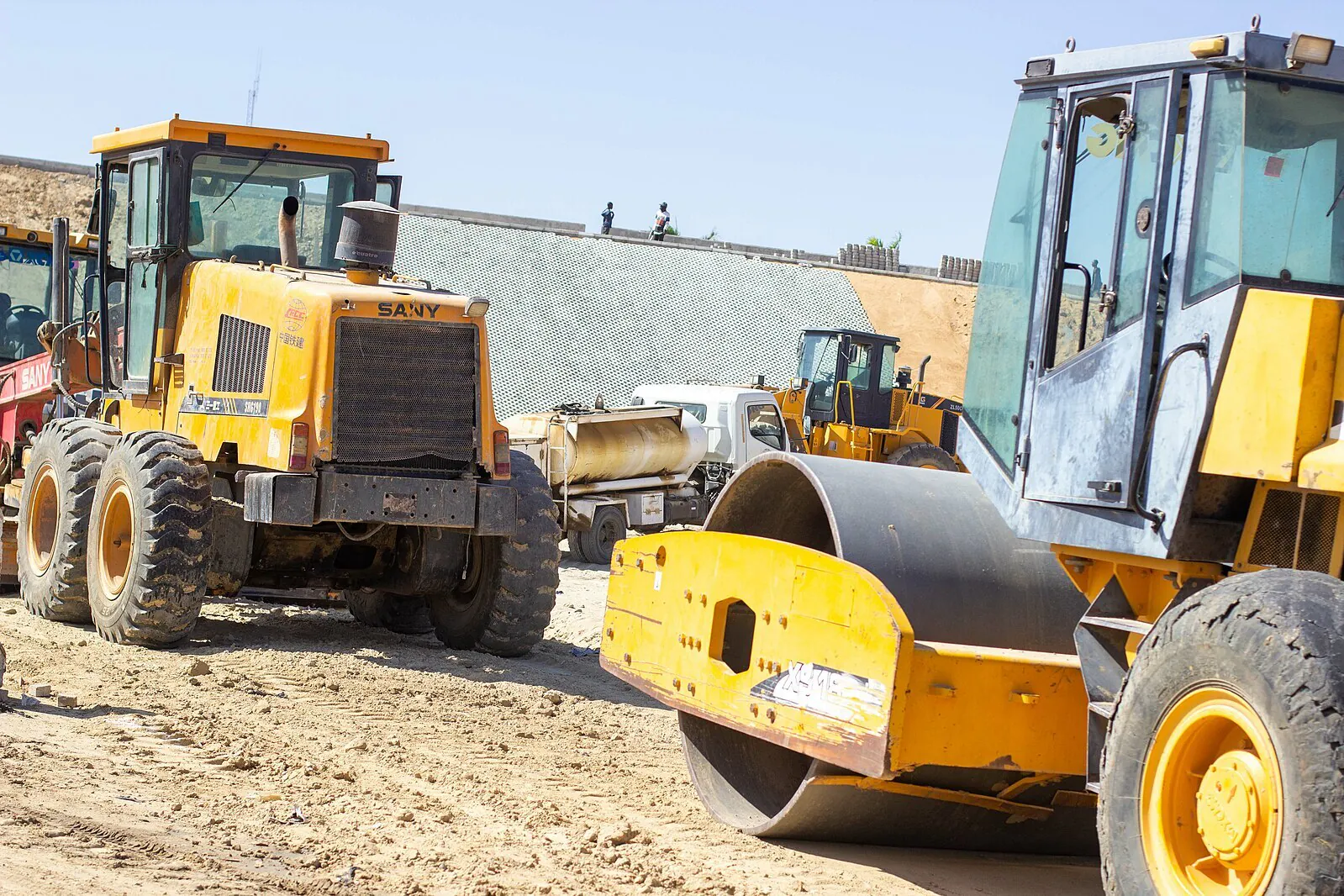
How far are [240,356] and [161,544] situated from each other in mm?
1318

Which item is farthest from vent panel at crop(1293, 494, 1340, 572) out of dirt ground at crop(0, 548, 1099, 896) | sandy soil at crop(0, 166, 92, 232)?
sandy soil at crop(0, 166, 92, 232)

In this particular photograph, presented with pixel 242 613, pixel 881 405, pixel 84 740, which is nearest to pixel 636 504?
pixel 242 613

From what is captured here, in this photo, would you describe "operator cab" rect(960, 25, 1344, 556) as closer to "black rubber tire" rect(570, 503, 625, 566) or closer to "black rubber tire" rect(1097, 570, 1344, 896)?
"black rubber tire" rect(1097, 570, 1344, 896)

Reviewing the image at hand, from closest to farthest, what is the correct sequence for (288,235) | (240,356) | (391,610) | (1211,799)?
1. (1211,799)
2. (240,356)
3. (288,235)
4. (391,610)

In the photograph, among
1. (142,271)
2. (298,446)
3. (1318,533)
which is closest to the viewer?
(1318,533)

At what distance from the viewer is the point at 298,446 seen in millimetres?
9430

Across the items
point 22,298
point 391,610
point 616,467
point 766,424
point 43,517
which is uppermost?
point 22,298

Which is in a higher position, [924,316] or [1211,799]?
[924,316]

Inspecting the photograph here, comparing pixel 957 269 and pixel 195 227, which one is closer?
pixel 195 227

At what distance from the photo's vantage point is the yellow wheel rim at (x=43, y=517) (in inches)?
444

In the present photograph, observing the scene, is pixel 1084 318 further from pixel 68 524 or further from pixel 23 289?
pixel 23 289

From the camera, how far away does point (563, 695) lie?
9.22 metres

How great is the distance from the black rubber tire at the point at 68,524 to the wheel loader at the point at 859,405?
48.9 ft

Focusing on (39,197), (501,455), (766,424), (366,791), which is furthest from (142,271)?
(39,197)
